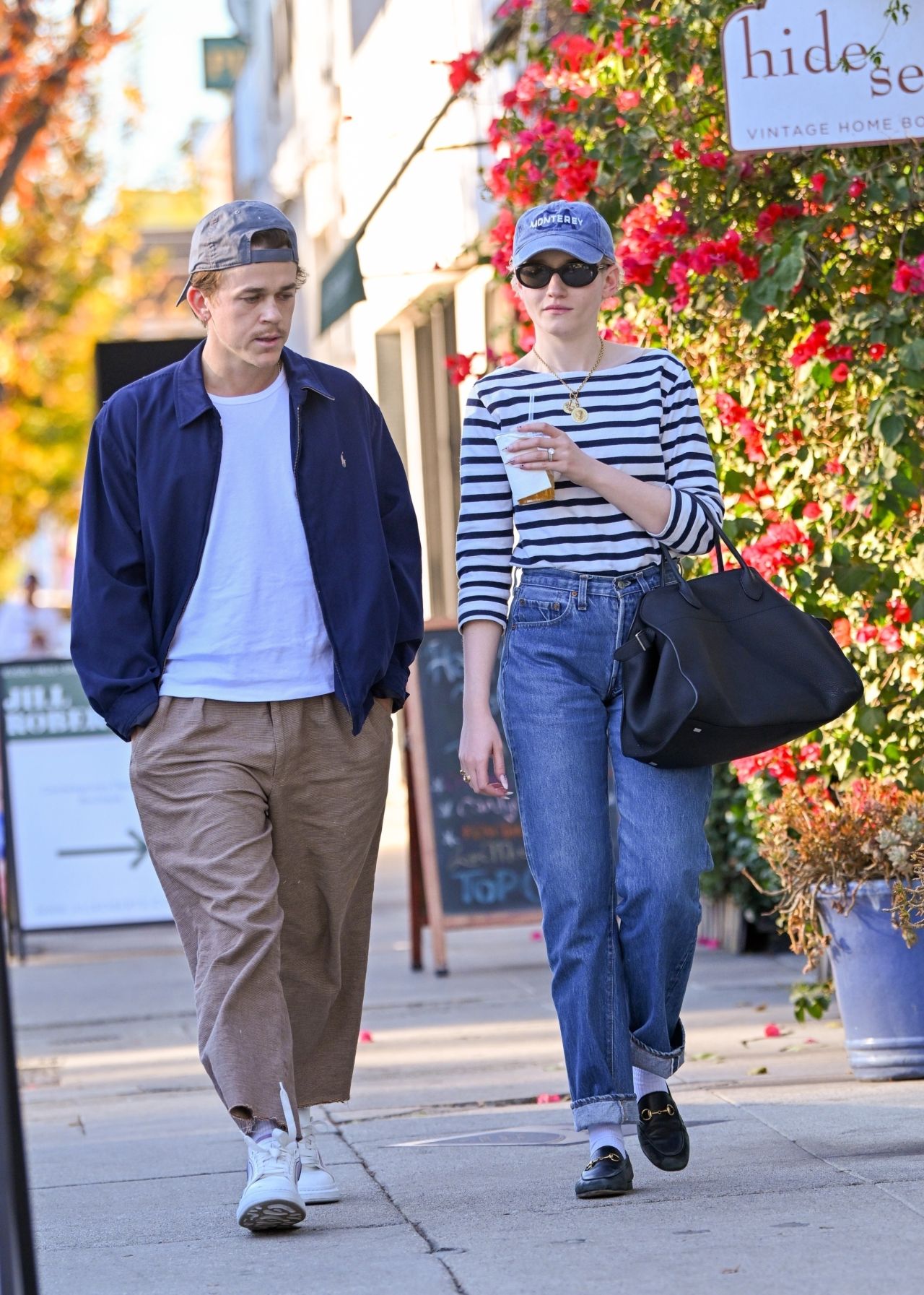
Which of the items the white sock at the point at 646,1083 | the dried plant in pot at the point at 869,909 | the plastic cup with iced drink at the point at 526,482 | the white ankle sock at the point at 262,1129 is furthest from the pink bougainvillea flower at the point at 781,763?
the white ankle sock at the point at 262,1129

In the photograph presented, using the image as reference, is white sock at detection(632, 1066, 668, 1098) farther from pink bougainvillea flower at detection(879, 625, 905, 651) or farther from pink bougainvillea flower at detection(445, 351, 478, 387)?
pink bougainvillea flower at detection(445, 351, 478, 387)

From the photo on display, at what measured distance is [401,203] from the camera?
50.5ft

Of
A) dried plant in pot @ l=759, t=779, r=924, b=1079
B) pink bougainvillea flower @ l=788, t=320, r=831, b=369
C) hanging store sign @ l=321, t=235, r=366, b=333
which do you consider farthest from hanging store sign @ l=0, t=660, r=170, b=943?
pink bougainvillea flower @ l=788, t=320, r=831, b=369

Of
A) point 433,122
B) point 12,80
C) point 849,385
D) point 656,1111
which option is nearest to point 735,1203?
point 656,1111

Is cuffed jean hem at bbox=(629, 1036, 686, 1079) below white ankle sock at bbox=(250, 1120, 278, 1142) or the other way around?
the other way around

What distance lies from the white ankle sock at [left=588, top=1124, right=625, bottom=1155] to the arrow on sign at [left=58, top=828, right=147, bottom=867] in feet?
20.4

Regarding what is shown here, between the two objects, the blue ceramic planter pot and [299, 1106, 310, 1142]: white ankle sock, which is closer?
[299, 1106, 310, 1142]: white ankle sock

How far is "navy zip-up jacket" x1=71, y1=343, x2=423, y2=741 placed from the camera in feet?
13.6

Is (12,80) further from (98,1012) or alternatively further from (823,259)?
(823,259)

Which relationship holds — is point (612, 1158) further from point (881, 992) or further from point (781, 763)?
point (781, 763)

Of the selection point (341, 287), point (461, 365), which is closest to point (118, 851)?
point (341, 287)

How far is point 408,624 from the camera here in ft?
14.5

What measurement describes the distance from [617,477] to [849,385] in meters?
1.83

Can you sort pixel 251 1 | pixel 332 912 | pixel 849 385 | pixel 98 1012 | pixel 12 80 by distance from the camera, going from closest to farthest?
pixel 332 912 → pixel 849 385 → pixel 98 1012 → pixel 12 80 → pixel 251 1
